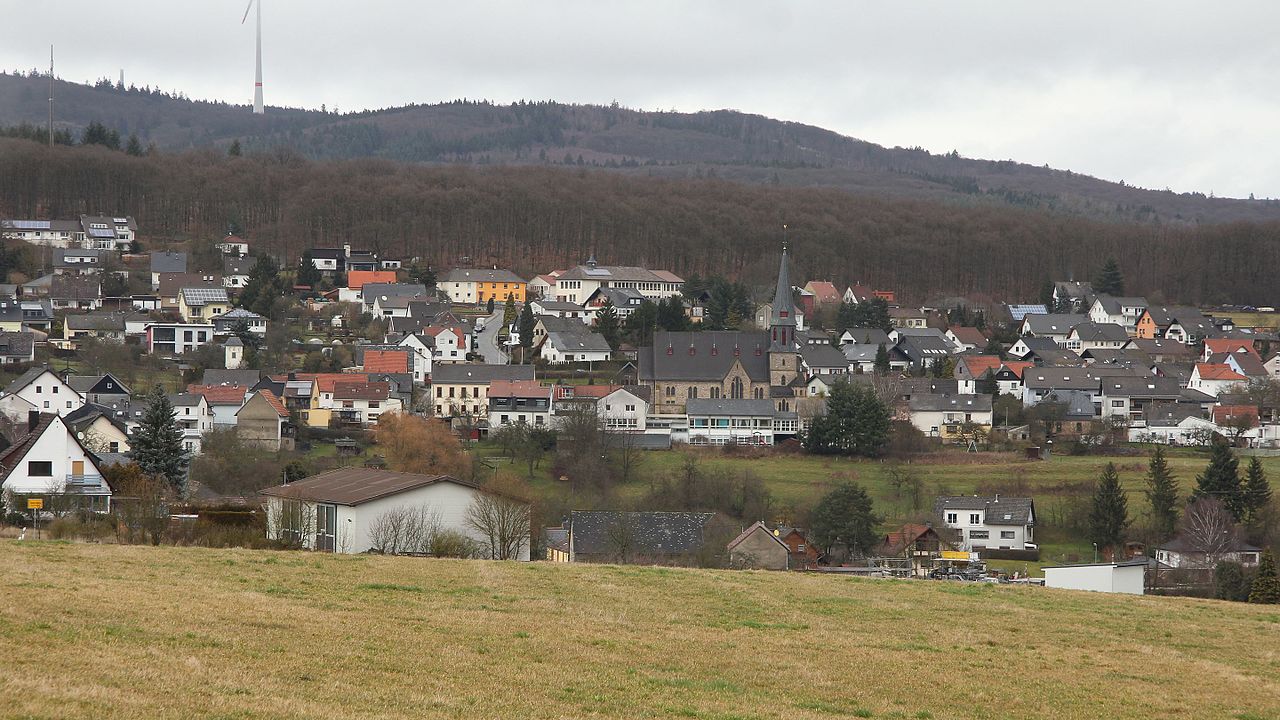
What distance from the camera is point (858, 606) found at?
19859mm

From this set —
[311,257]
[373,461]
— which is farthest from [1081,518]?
[311,257]

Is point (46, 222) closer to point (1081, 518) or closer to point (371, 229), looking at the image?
point (371, 229)

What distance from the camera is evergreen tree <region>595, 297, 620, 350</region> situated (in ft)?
267

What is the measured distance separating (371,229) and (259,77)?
273 feet

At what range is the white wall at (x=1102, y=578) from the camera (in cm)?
3195

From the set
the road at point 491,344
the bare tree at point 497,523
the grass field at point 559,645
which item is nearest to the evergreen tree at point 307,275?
the road at point 491,344

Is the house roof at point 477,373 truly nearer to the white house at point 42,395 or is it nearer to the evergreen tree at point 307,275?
the white house at point 42,395

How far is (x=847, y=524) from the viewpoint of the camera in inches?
1876

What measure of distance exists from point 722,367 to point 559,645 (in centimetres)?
5898

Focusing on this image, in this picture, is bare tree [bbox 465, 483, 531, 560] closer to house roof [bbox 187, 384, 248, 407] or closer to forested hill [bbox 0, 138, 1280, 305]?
house roof [bbox 187, 384, 248, 407]

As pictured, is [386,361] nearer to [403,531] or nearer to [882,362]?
[882,362]

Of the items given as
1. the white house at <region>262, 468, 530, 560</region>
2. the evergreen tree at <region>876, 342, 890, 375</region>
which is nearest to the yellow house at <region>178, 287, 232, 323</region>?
the evergreen tree at <region>876, 342, 890, 375</region>

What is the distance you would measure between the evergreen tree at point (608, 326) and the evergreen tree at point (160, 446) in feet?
133

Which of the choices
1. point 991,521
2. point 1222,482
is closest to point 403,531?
point 991,521
